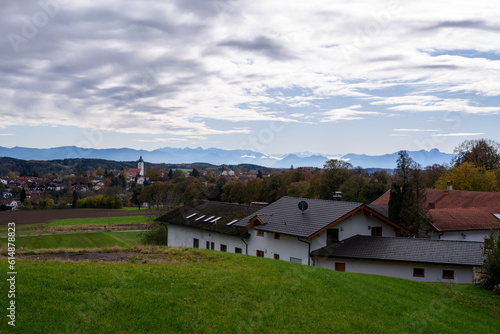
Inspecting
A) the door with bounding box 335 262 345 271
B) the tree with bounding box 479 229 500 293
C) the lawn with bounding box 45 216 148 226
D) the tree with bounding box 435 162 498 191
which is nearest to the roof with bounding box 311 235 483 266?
the door with bounding box 335 262 345 271

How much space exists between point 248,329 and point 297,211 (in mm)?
19851

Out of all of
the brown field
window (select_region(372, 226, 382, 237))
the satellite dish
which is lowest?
the brown field

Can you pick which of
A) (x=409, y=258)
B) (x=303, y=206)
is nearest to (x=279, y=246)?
(x=303, y=206)

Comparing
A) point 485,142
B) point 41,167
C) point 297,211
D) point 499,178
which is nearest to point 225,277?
point 297,211

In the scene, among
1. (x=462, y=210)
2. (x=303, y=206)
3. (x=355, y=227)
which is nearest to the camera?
(x=355, y=227)

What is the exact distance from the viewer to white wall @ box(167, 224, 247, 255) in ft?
104

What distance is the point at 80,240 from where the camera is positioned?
58250 millimetres

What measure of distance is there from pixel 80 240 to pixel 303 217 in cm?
4308

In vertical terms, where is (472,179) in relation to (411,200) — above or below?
above

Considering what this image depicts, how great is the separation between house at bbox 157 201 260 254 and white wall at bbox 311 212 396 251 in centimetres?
681

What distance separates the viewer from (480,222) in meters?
39.5

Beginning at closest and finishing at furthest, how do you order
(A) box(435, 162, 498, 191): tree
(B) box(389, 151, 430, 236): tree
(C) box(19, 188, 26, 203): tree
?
(B) box(389, 151, 430, 236): tree
(A) box(435, 162, 498, 191): tree
(C) box(19, 188, 26, 203): tree

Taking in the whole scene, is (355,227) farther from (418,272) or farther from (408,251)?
(418,272)

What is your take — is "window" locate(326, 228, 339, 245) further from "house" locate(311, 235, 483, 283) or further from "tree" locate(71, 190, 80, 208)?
"tree" locate(71, 190, 80, 208)
